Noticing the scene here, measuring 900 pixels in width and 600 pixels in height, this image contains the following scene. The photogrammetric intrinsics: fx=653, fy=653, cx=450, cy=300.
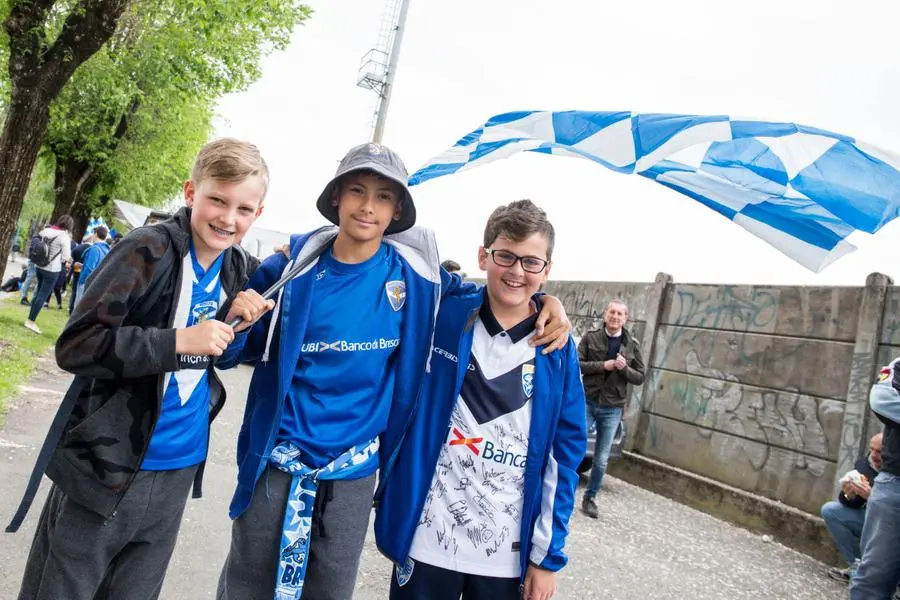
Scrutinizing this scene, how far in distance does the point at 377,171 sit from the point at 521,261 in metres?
0.62

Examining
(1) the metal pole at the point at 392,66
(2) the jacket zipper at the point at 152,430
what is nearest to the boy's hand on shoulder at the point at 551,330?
(2) the jacket zipper at the point at 152,430

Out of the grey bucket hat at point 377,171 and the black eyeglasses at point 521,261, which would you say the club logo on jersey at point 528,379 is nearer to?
the black eyeglasses at point 521,261

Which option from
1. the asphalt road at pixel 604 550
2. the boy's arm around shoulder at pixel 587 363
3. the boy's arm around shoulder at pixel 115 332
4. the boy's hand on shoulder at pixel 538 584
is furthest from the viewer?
the boy's arm around shoulder at pixel 587 363

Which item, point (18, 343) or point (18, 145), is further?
point (18, 343)

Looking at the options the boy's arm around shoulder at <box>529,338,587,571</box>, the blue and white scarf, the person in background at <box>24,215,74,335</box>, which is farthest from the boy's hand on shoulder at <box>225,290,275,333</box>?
the person in background at <box>24,215,74,335</box>

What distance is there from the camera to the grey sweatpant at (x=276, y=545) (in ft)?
6.84

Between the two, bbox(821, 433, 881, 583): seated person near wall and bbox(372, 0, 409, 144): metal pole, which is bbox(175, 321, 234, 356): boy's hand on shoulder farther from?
bbox(372, 0, 409, 144): metal pole

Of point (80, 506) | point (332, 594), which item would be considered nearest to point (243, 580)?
point (332, 594)

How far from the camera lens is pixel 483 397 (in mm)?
2348

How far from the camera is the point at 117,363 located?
6.07ft

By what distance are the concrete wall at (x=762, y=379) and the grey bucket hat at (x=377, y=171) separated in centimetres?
581

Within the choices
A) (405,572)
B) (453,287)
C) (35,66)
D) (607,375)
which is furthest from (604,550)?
(35,66)

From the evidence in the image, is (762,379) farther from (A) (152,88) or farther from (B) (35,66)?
(A) (152,88)

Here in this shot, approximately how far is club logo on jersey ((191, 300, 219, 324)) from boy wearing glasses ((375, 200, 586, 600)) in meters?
0.79
